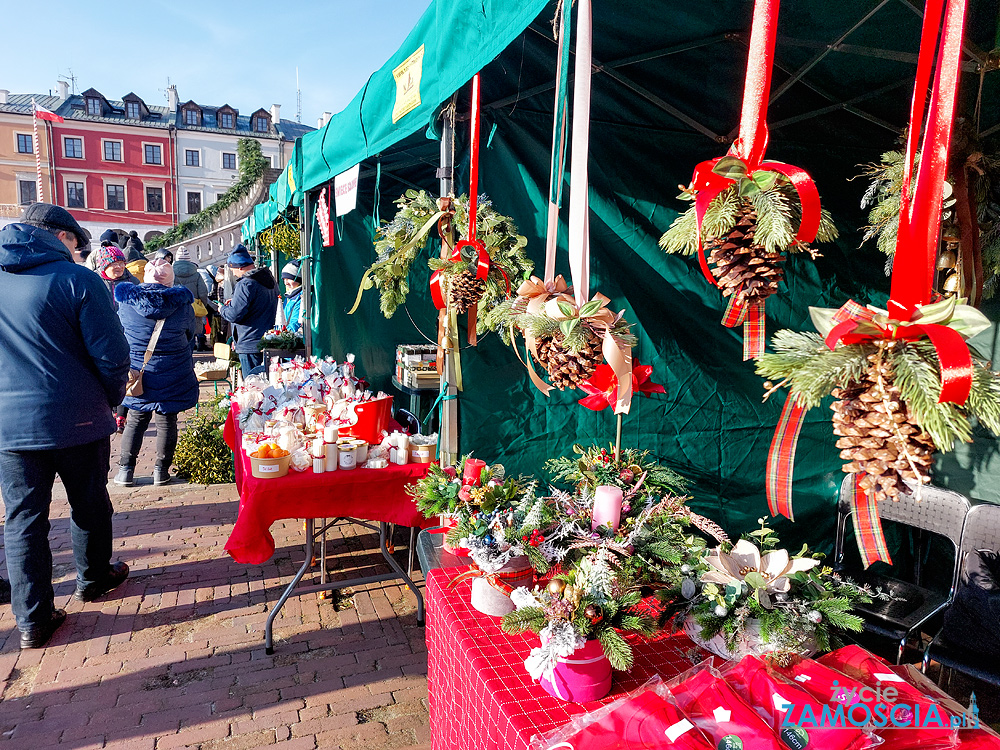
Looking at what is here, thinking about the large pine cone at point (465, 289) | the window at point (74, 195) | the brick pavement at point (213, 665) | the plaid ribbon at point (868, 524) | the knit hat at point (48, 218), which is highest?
the window at point (74, 195)

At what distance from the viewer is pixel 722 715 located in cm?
118

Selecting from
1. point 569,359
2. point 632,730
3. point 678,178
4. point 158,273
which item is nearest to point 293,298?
point 158,273

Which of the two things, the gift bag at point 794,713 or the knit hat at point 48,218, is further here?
the knit hat at point 48,218

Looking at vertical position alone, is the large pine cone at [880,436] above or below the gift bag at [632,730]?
above

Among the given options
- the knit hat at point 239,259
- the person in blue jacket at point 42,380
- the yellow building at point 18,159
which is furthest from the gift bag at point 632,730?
the yellow building at point 18,159

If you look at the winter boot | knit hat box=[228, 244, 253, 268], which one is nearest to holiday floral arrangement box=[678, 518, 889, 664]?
the winter boot

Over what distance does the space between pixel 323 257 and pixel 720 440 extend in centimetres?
421

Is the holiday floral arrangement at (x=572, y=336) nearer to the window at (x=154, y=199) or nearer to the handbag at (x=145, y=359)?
the handbag at (x=145, y=359)

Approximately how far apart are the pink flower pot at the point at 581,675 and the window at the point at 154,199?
4027cm

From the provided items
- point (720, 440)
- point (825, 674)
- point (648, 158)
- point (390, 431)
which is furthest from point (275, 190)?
point (825, 674)

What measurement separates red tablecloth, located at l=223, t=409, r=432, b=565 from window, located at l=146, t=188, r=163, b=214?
125 feet

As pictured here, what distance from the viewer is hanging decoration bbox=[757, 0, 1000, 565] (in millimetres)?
871

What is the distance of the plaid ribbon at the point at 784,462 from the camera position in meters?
1.14

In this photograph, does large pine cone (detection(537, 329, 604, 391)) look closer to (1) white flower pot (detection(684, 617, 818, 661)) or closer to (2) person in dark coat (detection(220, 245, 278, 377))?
(1) white flower pot (detection(684, 617, 818, 661))
